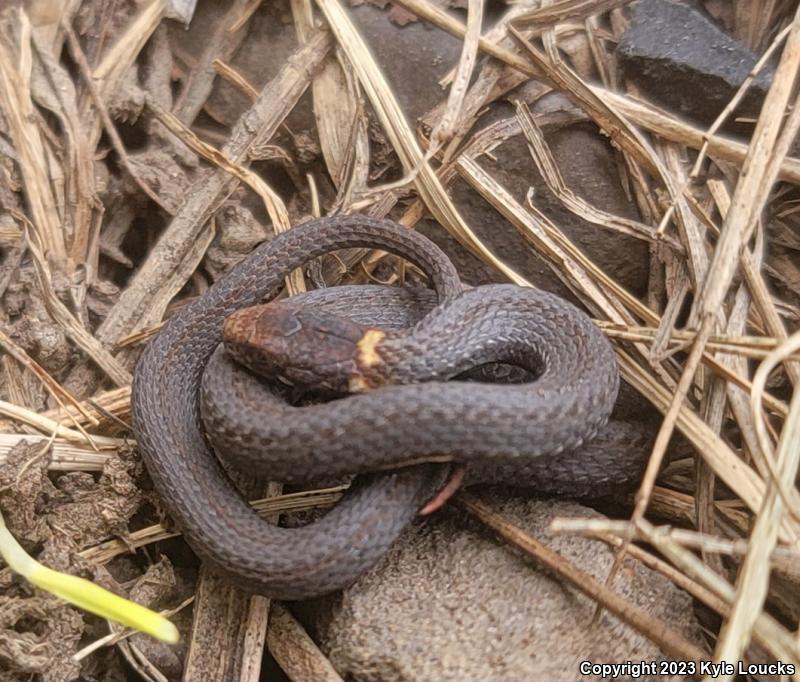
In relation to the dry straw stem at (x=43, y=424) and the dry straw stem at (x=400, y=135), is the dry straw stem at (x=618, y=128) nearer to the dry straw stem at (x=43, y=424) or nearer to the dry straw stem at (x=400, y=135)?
the dry straw stem at (x=400, y=135)

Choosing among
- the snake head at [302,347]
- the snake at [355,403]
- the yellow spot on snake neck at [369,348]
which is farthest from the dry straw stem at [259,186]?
the yellow spot on snake neck at [369,348]

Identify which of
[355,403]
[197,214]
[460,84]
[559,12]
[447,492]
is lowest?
[447,492]

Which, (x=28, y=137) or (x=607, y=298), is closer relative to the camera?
(x=607, y=298)

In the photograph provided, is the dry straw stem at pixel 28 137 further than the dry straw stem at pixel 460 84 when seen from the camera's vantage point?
Yes

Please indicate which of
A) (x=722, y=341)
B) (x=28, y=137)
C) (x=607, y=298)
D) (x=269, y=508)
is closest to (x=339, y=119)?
(x=28, y=137)

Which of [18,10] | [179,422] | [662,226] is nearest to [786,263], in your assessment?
[662,226]

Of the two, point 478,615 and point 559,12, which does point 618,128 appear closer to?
point 559,12
